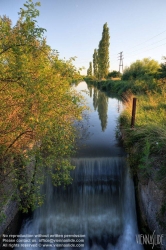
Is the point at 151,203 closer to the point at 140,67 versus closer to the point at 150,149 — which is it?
the point at 150,149

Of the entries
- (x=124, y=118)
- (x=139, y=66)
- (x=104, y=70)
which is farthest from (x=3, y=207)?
(x=104, y=70)

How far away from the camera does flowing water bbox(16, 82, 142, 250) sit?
4543 mm


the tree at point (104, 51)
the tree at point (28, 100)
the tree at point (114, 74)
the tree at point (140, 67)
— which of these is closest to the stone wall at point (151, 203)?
the tree at point (28, 100)

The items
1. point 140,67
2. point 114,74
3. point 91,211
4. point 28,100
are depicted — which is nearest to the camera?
point 28,100

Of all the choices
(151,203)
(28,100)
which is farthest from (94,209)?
(28,100)

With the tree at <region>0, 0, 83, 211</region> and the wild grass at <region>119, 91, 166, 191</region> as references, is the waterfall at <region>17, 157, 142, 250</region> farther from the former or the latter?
the tree at <region>0, 0, 83, 211</region>

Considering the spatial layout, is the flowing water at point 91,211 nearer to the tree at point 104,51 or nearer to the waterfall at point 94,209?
the waterfall at point 94,209

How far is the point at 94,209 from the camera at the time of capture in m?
5.12

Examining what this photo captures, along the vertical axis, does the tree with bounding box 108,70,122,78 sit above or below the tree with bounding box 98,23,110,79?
below

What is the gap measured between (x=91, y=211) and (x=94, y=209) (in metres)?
0.10

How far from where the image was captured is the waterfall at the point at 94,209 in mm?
4617

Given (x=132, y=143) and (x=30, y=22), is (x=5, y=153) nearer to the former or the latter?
(x=30, y=22)

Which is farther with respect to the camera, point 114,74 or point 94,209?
point 114,74

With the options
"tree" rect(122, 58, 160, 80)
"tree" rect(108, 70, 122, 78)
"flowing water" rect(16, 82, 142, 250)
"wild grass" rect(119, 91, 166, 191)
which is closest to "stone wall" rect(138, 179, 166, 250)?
"wild grass" rect(119, 91, 166, 191)
